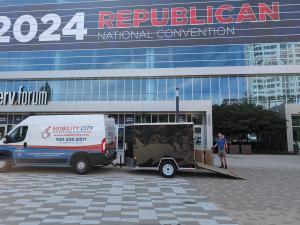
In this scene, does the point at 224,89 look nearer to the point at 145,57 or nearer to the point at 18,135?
the point at 145,57

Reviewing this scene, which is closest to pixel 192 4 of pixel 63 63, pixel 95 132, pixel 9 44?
pixel 63 63

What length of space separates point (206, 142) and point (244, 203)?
→ 2374 centimetres

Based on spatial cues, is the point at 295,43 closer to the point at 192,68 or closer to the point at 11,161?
the point at 192,68

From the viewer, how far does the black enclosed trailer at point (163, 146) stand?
46.3 ft

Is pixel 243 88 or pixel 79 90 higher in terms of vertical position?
pixel 243 88

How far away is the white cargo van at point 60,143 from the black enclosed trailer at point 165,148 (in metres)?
1.41

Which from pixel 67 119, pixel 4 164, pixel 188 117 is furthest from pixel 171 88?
pixel 4 164

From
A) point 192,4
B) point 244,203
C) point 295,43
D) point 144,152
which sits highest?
point 192,4

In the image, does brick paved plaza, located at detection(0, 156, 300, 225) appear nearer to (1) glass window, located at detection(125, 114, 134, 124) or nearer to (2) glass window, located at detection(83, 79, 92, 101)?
(1) glass window, located at detection(125, 114, 134, 124)

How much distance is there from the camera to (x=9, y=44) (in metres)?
43.5

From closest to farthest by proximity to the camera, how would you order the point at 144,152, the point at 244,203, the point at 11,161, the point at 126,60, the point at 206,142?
the point at 244,203 < the point at 144,152 < the point at 11,161 < the point at 206,142 < the point at 126,60

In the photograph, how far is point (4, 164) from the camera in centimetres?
1528

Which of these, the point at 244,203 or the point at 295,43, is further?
the point at 295,43

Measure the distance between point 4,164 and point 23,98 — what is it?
2234 centimetres
